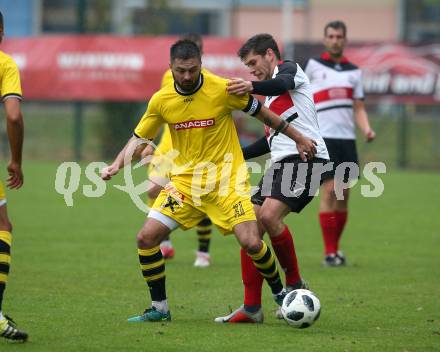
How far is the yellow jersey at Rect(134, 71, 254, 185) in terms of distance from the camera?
7.02 meters

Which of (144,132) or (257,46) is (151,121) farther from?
(257,46)

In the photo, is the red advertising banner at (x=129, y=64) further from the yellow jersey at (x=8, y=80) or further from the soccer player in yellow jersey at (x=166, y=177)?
the yellow jersey at (x=8, y=80)

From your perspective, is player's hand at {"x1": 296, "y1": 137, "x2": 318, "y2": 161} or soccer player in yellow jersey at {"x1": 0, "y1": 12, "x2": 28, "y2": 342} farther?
player's hand at {"x1": 296, "y1": 137, "x2": 318, "y2": 161}

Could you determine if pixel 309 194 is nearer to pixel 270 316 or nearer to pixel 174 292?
pixel 270 316

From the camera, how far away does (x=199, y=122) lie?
277 inches

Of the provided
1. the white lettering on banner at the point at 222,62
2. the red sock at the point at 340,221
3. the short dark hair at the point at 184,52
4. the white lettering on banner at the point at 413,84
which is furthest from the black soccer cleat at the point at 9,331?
the white lettering on banner at the point at 413,84

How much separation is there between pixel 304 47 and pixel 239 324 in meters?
15.4

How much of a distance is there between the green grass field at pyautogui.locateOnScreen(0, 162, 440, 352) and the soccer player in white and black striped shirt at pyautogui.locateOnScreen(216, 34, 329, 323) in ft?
1.25

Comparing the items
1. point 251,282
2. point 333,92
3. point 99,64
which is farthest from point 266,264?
point 99,64

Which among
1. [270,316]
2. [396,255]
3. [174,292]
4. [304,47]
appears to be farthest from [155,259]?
[304,47]

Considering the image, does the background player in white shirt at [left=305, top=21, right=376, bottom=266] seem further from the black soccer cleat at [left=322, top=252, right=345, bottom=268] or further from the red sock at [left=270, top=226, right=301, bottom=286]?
the red sock at [left=270, top=226, right=301, bottom=286]

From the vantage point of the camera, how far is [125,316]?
24.3 feet

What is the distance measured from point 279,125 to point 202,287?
8.12 ft

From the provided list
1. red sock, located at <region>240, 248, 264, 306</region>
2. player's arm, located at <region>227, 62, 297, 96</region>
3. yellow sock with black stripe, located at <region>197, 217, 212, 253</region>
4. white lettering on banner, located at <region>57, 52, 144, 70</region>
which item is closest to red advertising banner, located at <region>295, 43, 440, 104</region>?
white lettering on banner, located at <region>57, 52, 144, 70</region>
